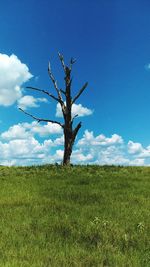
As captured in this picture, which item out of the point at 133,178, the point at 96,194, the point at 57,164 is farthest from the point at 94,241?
the point at 57,164

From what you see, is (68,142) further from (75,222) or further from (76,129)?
(75,222)

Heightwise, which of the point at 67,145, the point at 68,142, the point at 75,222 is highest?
the point at 68,142

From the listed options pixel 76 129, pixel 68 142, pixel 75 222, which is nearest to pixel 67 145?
pixel 68 142

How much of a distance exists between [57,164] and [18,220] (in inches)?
844

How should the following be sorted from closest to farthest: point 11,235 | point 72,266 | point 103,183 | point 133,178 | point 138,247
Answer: point 72,266 < point 138,247 < point 11,235 < point 103,183 < point 133,178

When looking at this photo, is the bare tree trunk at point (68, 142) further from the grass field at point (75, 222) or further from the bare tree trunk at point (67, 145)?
the grass field at point (75, 222)

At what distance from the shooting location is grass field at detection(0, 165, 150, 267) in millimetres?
12258

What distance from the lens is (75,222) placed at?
52.4 feet

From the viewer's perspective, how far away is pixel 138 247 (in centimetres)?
1348

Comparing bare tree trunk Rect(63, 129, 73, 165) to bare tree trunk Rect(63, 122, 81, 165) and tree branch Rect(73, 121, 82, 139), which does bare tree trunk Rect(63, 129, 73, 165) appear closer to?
bare tree trunk Rect(63, 122, 81, 165)

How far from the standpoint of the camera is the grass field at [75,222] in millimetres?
12258

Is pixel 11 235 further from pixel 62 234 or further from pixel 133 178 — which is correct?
pixel 133 178

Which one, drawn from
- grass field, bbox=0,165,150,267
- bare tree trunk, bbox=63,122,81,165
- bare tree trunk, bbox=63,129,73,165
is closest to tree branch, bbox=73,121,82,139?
bare tree trunk, bbox=63,122,81,165

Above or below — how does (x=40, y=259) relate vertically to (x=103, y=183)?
below
